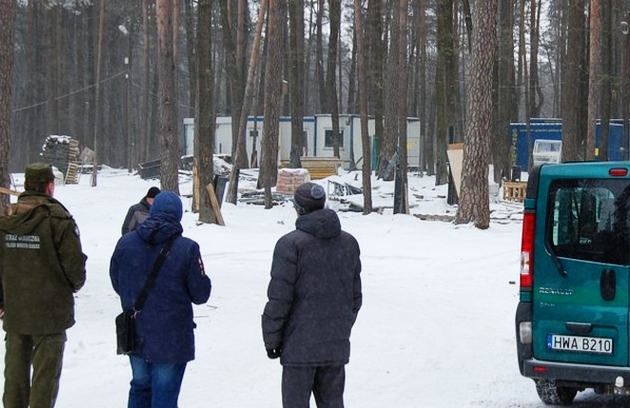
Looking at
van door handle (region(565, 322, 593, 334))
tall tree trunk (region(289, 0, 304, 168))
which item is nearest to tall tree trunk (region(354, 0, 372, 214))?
tall tree trunk (region(289, 0, 304, 168))

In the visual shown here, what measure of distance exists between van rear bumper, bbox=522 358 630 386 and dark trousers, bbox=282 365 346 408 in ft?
6.65

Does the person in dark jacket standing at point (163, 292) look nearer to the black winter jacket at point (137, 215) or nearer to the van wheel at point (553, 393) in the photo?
the van wheel at point (553, 393)

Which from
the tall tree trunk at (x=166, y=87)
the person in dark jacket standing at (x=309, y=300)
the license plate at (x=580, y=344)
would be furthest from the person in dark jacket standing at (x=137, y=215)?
the tall tree trunk at (x=166, y=87)

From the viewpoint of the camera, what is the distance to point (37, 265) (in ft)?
19.7

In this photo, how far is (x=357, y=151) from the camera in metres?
48.8

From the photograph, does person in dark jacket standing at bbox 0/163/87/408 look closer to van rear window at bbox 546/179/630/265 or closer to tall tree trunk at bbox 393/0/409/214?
van rear window at bbox 546/179/630/265

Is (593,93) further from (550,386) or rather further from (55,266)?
(55,266)

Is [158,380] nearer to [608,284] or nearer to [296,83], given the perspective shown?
[608,284]

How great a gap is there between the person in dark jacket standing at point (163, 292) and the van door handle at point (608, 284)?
2947mm

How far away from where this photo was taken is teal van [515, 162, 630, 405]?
6.79 metres

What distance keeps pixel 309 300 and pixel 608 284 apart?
8.43 feet

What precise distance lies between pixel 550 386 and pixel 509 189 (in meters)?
24.2

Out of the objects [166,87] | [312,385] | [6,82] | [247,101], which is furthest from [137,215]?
[247,101]

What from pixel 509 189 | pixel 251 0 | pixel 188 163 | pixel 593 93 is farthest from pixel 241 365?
pixel 251 0
